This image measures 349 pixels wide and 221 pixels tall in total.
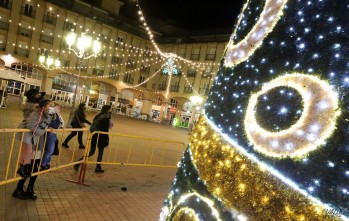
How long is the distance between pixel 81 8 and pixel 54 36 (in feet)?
16.8

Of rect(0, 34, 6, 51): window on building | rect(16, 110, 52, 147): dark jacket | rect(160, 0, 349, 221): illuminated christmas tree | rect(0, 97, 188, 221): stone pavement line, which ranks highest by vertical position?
rect(0, 34, 6, 51): window on building

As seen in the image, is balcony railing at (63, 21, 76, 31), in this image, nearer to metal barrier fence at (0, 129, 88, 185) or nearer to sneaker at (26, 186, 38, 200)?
metal barrier fence at (0, 129, 88, 185)

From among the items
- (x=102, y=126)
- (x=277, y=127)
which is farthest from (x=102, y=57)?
(x=277, y=127)

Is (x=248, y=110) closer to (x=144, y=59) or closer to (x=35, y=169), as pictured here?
(x=35, y=169)

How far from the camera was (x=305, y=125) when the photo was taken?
7.45 feet

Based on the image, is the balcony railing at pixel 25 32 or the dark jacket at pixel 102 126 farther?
the balcony railing at pixel 25 32

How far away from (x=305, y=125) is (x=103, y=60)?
4336 cm

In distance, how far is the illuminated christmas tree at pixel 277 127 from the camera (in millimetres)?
2135

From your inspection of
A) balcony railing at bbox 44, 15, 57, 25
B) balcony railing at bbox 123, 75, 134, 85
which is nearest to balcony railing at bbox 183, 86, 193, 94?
balcony railing at bbox 123, 75, 134, 85

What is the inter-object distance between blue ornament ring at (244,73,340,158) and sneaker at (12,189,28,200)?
421cm

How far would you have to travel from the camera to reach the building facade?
3712 centimetres

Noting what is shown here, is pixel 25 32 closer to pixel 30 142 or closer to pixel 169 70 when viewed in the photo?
pixel 169 70

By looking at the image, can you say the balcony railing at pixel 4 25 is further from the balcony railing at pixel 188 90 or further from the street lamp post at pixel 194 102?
the balcony railing at pixel 188 90

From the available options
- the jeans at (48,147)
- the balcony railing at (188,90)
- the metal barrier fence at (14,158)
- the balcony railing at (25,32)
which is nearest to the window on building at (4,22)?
the balcony railing at (25,32)
